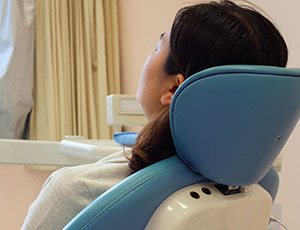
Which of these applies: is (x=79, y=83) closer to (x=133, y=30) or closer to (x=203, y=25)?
(x=133, y=30)

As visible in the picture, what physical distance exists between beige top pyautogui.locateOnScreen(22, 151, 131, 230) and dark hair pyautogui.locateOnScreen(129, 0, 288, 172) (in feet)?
0.18

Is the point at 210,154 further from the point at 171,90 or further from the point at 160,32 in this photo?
the point at 160,32

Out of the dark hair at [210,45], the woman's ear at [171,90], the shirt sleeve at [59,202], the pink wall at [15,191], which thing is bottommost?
the pink wall at [15,191]

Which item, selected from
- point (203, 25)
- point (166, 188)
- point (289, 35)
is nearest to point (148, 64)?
point (203, 25)

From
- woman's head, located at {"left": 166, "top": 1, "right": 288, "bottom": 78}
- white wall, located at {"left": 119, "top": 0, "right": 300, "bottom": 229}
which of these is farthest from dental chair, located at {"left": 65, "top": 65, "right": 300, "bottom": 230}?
white wall, located at {"left": 119, "top": 0, "right": 300, "bottom": 229}

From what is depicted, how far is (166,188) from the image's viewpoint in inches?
26.8

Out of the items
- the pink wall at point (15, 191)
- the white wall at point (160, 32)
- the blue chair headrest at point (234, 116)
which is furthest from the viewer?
the pink wall at point (15, 191)

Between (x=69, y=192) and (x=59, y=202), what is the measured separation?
0.03 m

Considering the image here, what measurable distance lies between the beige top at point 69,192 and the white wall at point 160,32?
48.6 inches

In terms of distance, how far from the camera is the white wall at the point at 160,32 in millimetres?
1825

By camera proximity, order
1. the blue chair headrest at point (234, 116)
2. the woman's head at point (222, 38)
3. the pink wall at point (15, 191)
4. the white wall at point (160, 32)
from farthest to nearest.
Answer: the pink wall at point (15, 191) < the white wall at point (160, 32) < the woman's head at point (222, 38) < the blue chair headrest at point (234, 116)

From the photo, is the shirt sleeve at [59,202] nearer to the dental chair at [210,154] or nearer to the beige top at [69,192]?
the beige top at [69,192]

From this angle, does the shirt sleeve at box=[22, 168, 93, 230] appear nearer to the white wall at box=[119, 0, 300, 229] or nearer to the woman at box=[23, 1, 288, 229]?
the woman at box=[23, 1, 288, 229]

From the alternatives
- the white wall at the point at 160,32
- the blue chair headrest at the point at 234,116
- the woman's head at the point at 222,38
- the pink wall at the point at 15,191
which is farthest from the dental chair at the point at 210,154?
the pink wall at the point at 15,191
